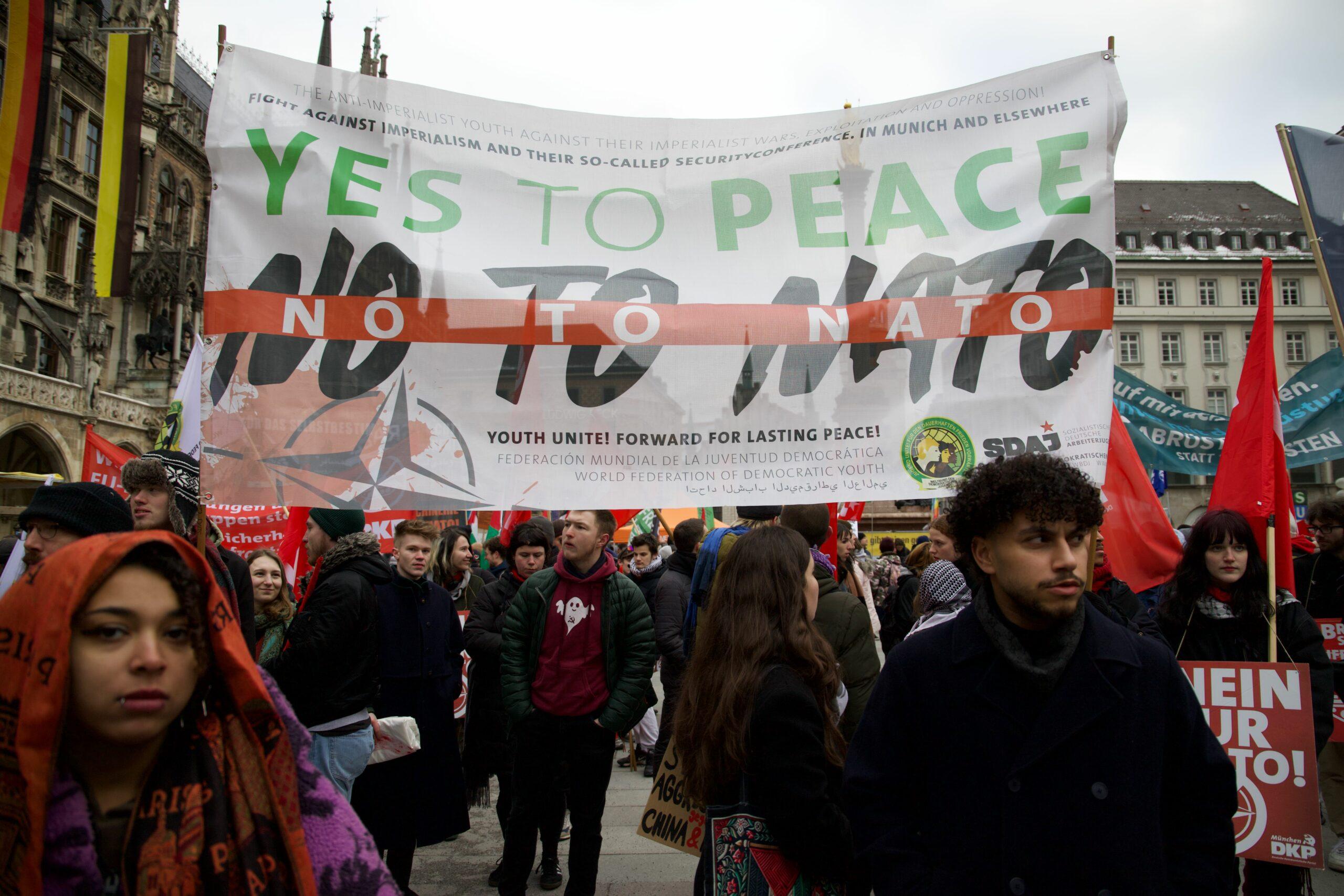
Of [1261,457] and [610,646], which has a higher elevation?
[1261,457]

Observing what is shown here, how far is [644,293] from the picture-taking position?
12.2ft

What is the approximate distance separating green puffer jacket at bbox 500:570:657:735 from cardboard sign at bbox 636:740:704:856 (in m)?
0.85

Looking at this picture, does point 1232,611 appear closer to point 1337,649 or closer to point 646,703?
point 1337,649

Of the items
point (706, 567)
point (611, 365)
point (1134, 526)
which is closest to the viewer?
point (611, 365)

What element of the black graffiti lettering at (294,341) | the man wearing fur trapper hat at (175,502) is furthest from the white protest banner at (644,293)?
the man wearing fur trapper hat at (175,502)

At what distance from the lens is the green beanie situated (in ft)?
15.1

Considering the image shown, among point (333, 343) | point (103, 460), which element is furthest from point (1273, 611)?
point (103, 460)

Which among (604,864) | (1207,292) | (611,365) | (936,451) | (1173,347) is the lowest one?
(604,864)

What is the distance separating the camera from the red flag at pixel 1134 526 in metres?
4.79

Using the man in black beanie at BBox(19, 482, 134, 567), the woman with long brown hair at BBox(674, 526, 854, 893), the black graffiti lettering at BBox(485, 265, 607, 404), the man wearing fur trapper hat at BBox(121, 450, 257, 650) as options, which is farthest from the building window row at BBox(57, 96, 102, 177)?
the woman with long brown hair at BBox(674, 526, 854, 893)

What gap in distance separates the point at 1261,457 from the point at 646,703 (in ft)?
10.2

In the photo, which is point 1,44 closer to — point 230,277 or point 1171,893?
point 230,277

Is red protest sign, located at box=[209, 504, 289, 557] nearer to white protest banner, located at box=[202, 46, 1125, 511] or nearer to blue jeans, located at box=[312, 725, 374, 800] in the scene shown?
blue jeans, located at box=[312, 725, 374, 800]

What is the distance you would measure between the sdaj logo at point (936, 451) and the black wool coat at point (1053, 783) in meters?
1.49
